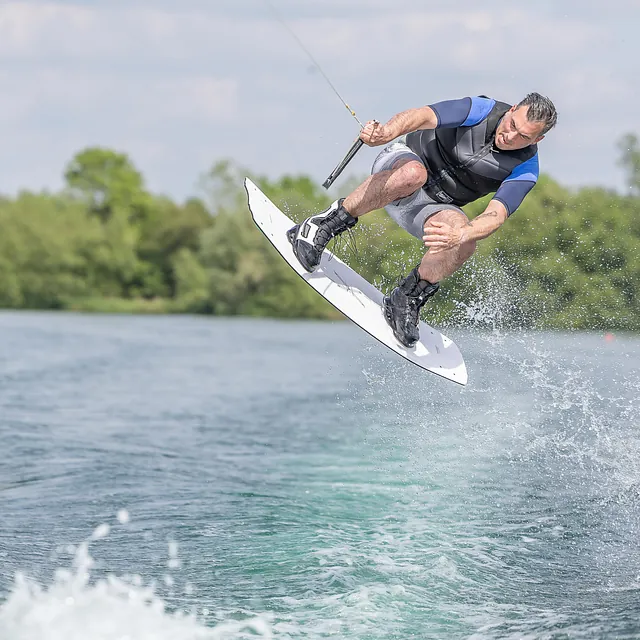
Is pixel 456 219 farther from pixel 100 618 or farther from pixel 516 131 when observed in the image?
pixel 100 618

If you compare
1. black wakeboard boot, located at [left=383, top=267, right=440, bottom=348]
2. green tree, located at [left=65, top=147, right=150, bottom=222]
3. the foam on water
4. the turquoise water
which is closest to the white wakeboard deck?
black wakeboard boot, located at [left=383, top=267, right=440, bottom=348]

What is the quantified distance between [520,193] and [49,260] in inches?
2047

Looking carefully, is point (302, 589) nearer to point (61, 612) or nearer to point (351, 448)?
point (61, 612)

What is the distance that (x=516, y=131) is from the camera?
Answer: 20.7 feet

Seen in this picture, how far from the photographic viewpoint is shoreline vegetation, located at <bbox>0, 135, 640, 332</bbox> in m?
20.4

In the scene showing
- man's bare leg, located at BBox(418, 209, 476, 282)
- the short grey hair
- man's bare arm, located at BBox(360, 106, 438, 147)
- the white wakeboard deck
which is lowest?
the white wakeboard deck

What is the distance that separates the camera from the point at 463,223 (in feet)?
21.9

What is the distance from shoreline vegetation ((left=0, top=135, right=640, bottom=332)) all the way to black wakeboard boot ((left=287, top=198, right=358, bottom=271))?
12.6 inches

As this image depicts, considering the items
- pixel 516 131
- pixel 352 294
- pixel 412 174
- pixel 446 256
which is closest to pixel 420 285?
pixel 446 256

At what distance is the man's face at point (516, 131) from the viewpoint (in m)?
6.23

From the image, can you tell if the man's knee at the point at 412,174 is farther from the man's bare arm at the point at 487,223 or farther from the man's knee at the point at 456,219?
the man's bare arm at the point at 487,223

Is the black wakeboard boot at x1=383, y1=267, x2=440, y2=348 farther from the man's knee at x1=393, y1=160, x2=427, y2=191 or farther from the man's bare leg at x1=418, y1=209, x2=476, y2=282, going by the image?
the man's knee at x1=393, y1=160, x2=427, y2=191

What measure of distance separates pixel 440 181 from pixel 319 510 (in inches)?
127

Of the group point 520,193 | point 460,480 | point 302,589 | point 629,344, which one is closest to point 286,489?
point 460,480
